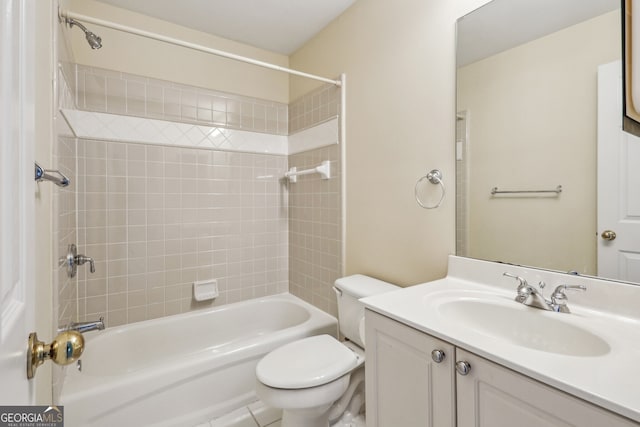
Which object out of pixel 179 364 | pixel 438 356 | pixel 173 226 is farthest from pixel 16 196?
pixel 173 226

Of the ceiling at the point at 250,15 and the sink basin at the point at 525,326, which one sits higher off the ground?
the ceiling at the point at 250,15

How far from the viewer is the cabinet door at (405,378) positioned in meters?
0.78

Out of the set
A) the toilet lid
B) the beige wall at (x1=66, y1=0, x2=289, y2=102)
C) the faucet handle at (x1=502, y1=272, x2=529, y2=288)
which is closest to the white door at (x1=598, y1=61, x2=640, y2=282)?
the faucet handle at (x1=502, y1=272, x2=529, y2=288)

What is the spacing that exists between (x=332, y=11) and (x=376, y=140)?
0.95m

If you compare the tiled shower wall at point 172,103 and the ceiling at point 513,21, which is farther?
the tiled shower wall at point 172,103

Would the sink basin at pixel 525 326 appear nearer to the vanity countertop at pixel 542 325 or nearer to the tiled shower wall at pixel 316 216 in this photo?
the vanity countertop at pixel 542 325

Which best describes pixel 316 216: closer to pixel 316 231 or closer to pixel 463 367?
pixel 316 231

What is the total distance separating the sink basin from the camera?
32.8 inches

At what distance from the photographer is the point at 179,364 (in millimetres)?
1425

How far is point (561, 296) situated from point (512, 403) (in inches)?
19.5

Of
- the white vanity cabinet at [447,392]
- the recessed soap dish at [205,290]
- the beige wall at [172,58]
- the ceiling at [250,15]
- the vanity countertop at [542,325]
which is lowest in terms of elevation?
the recessed soap dish at [205,290]

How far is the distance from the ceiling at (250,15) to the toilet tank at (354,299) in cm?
171

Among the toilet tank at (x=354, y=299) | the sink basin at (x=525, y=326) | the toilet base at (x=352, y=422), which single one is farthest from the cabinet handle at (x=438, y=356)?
the toilet base at (x=352, y=422)

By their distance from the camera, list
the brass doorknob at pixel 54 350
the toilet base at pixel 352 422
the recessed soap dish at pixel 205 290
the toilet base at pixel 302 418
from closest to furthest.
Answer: the brass doorknob at pixel 54 350 < the toilet base at pixel 302 418 < the toilet base at pixel 352 422 < the recessed soap dish at pixel 205 290
